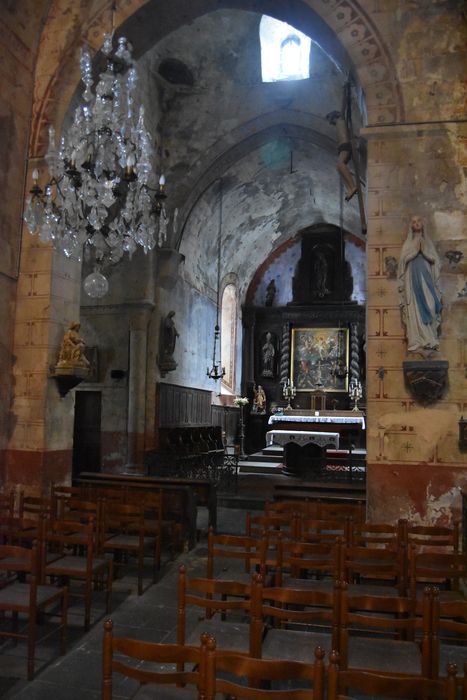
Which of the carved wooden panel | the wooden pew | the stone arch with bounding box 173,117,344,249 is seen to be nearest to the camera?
the wooden pew

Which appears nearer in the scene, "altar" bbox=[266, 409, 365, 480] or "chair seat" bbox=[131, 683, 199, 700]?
"chair seat" bbox=[131, 683, 199, 700]

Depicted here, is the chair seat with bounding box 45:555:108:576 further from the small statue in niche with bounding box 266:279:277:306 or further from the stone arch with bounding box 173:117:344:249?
the small statue in niche with bounding box 266:279:277:306

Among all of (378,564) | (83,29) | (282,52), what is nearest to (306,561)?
(378,564)

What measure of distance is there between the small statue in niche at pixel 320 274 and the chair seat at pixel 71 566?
18371 mm

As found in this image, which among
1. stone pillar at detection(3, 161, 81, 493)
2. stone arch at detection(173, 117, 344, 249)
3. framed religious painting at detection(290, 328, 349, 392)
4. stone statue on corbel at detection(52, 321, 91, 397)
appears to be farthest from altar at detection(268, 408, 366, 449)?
stone statue on corbel at detection(52, 321, 91, 397)

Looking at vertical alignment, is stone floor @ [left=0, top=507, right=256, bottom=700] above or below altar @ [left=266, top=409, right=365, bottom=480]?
below

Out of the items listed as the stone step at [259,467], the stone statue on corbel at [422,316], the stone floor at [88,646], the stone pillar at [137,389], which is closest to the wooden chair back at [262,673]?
the stone floor at [88,646]

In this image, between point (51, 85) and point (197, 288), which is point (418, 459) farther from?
point (197, 288)

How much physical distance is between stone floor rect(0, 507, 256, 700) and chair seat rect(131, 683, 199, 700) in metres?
1.26

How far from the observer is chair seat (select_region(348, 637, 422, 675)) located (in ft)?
10.5

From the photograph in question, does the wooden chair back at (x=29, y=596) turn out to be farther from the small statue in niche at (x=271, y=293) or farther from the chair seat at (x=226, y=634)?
the small statue in niche at (x=271, y=293)

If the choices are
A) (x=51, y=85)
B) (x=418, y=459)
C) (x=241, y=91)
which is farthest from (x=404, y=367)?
(x=241, y=91)

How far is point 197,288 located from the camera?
1800 cm

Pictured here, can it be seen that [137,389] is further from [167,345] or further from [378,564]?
[378,564]
